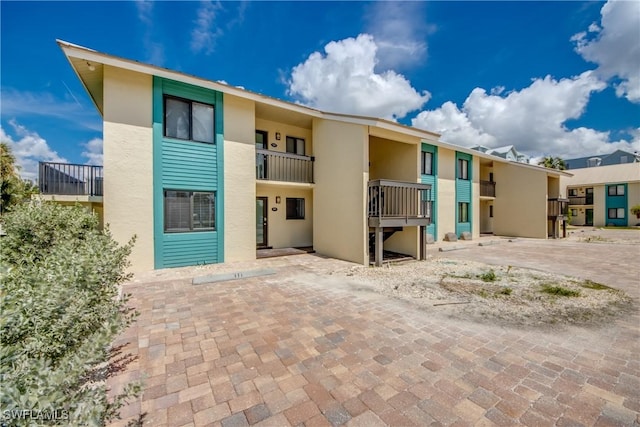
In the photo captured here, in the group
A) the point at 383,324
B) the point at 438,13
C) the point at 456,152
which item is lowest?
the point at 383,324

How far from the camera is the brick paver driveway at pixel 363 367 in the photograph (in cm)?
235

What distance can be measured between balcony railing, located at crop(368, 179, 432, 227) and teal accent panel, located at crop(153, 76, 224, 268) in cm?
539

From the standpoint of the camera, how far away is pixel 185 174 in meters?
8.35

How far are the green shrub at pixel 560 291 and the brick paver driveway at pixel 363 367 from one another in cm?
97

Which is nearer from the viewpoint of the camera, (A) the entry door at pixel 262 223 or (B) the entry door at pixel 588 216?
(A) the entry door at pixel 262 223

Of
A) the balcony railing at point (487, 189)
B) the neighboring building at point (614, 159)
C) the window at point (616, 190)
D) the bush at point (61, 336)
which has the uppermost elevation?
the neighboring building at point (614, 159)

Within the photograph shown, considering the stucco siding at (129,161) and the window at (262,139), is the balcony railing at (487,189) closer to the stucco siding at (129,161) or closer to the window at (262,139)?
the window at (262,139)

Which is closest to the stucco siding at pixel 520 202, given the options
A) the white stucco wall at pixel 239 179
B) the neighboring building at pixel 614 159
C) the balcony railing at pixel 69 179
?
the white stucco wall at pixel 239 179

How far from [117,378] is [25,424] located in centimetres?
219

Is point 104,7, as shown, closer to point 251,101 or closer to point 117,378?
point 251,101

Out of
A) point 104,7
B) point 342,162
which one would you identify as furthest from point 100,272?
point 104,7

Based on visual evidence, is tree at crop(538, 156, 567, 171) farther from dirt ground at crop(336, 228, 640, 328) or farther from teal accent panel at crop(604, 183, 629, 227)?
dirt ground at crop(336, 228, 640, 328)

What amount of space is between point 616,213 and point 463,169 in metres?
29.2

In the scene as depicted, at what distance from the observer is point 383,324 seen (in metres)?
4.22
